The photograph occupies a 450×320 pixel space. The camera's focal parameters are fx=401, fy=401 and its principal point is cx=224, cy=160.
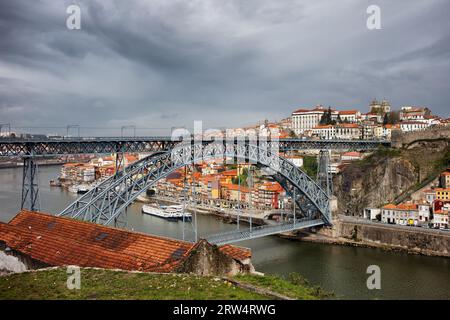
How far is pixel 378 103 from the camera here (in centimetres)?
6066

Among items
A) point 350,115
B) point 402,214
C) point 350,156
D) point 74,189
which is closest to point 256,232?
point 402,214

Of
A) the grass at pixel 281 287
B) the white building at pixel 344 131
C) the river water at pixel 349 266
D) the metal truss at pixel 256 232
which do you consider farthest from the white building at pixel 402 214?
the white building at pixel 344 131

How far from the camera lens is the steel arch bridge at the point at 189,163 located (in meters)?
13.6

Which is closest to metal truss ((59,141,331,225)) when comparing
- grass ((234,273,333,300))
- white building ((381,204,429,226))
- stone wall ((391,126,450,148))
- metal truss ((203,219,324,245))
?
metal truss ((203,219,324,245))

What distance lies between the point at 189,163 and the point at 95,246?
360 inches

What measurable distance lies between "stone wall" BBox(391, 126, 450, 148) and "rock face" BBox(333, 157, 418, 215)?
11.4 ft

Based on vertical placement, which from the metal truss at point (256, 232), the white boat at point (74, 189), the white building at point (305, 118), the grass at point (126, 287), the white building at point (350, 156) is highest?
the white building at point (305, 118)

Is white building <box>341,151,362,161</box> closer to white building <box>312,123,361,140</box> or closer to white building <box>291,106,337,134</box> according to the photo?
white building <box>312,123,361,140</box>

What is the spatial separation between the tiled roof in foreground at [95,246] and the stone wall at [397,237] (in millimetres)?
14053

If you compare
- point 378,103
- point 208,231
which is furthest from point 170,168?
point 378,103

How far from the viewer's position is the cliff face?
79.6 ft

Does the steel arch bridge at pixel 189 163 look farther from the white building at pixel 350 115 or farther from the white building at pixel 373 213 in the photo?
the white building at pixel 350 115

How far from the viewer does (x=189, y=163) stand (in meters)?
15.5

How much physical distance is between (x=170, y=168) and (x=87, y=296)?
10657 mm
